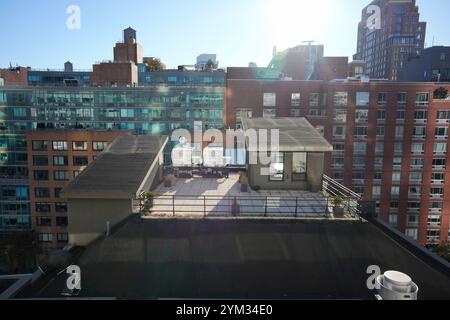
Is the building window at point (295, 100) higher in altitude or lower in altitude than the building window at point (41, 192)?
higher

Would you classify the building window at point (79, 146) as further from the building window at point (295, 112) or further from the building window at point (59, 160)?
the building window at point (295, 112)

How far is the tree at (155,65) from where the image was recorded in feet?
210

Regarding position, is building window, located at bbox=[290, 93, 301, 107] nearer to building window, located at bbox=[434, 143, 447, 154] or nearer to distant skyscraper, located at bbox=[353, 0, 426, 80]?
distant skyscraper, located at bbox=[353, 0, 426, 80]

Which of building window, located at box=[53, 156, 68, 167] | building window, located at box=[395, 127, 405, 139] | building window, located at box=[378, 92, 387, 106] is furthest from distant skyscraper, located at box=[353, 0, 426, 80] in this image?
building window, located at box=[53, 156, 68, 167]

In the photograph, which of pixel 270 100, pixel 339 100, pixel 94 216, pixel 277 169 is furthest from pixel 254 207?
pixel 339 100

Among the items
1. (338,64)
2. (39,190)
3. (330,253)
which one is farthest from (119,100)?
(330,253)

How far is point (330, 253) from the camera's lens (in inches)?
313

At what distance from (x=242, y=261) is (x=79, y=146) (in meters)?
41.8

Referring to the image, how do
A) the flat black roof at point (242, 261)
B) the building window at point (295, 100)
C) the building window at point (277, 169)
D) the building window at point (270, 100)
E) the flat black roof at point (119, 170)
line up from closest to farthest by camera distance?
the flat black roof at point (242, 261), the flat black roof at point (119, 170), the building window at point (277, 169), the building window at point (270, 100), the building window at point (295, 100)

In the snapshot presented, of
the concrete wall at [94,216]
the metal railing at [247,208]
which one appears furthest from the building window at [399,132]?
the concrete wall at [94,216]

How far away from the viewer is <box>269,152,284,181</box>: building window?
1151cm

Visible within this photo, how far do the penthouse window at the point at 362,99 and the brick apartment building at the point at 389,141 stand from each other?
0.13 metres

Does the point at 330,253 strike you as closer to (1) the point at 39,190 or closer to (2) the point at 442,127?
(2) the point at 442,127

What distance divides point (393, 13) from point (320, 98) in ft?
77.2
